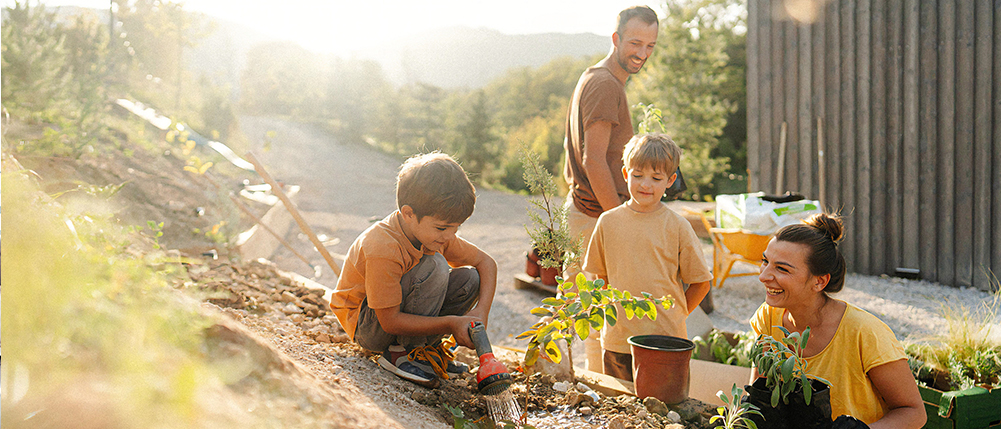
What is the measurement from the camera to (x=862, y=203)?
5418mm

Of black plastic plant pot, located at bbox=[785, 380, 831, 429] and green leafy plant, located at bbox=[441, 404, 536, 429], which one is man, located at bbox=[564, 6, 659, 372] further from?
black plastic plant pot, located at bbox=[785, 380, 831, 429]

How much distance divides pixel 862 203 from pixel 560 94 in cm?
2848

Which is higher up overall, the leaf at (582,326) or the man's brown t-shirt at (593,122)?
the man's brown t-shirt at (593,122)

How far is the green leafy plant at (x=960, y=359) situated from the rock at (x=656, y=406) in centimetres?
129

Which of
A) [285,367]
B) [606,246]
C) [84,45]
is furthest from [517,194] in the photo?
[285,367]

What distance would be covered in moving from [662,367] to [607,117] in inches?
46.0

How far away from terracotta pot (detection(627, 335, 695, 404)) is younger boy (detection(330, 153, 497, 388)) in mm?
563

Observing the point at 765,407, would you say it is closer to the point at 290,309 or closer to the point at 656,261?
the point at 656,261

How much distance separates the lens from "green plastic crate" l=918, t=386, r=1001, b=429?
2.00 m

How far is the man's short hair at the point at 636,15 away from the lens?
2557 millimetres

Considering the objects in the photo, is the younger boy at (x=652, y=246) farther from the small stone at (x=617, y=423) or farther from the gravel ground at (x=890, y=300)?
the gravel ground at (x=890, y=300)

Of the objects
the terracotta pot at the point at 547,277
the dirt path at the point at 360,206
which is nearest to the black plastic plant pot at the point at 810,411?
the dirt path at the point at 360,206

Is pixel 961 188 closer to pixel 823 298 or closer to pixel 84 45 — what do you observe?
pixel 823 298

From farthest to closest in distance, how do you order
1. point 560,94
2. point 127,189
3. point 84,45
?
point 560,94 < point 84,45 < point 127,189
